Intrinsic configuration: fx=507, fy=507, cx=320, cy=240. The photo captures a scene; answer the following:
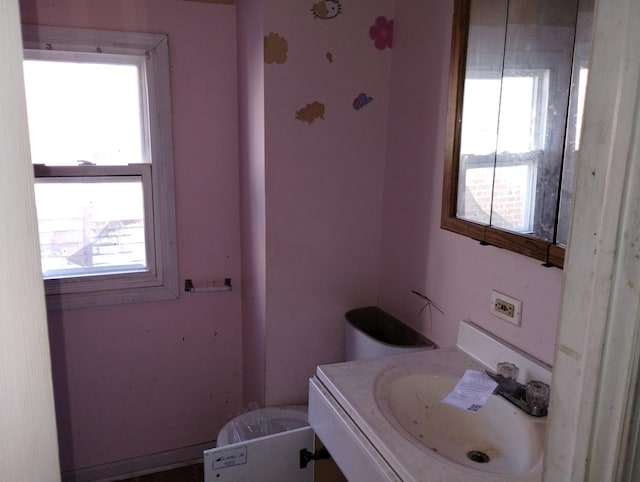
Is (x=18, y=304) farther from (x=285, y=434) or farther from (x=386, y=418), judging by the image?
(x=285, y=434)

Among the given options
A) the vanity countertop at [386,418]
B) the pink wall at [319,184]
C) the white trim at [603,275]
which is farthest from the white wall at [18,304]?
the pink wall at [319,184]

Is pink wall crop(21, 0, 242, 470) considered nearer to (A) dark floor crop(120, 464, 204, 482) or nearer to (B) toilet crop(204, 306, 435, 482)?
(A) dark floor crop(120, 464, 204, 482)

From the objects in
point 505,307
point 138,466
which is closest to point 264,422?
point 138,466

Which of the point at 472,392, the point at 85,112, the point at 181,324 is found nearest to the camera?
the point at 472,392

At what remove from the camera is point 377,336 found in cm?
218

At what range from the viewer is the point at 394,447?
116cm

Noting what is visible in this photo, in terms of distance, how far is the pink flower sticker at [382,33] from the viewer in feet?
A: 6.58

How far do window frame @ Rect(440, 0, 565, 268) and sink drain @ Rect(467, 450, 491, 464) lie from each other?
1.78ft

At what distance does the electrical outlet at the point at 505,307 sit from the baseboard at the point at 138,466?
180 centimetres

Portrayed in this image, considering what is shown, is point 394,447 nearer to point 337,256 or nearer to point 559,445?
point 559,445

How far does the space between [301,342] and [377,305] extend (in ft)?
1.22

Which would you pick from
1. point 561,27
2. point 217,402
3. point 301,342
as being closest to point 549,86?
point 561,27

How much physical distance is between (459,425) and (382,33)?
148 cm

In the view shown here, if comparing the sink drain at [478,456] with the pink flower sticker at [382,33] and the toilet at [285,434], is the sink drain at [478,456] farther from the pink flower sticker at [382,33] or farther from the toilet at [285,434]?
the pink flower sticker at [382,33]
